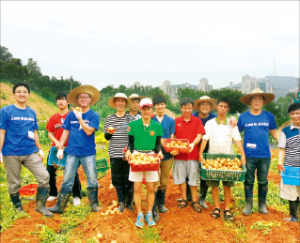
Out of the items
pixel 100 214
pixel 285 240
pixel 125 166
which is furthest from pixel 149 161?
pixel 285 240

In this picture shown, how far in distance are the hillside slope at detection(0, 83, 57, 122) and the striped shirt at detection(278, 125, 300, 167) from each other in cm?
1336

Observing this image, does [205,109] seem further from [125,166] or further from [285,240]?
[285,240]

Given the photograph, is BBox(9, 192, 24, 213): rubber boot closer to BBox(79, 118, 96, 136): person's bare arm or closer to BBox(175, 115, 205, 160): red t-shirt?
BBox(79, 118, 96, 136): person's bare arm

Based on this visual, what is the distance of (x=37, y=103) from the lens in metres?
18.6

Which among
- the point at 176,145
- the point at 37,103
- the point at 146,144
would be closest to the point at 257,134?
the point at 176,145

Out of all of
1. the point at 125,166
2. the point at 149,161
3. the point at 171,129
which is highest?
the point at 171,129

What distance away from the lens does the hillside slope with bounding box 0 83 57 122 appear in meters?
15.4

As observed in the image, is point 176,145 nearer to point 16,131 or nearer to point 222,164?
point 222,164

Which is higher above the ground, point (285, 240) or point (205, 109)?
point (205, 109)

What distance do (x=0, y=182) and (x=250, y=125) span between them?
6004 mm

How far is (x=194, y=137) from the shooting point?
13.0 ft

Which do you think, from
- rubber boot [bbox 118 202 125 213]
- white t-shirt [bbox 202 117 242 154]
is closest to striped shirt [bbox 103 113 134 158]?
rubber boot [bbox 118 202 125 213]

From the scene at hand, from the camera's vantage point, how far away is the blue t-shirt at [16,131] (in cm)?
357

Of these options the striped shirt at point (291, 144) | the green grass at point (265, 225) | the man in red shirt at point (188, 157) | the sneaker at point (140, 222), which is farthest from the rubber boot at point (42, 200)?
the striped shirt at point (291, 144)
